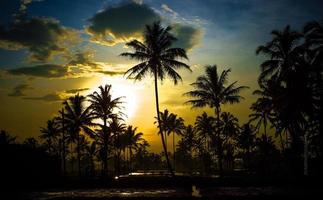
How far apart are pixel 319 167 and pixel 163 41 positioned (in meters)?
23.3

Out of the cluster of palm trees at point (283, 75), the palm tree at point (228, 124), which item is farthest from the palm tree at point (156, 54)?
the palm tree at point (228, 124)

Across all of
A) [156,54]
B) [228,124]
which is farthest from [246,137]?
[156,54]

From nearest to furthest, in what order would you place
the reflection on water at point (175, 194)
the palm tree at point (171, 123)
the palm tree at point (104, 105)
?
the reflection on water at point (175, 194), the palm tree at point (104, 105), the palm tree at point (171, 123)

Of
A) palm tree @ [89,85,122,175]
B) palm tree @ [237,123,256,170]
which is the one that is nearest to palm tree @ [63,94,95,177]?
palm tree @ [89,85,122,175]

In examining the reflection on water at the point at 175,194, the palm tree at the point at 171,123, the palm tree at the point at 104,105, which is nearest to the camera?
the reflection on water at the point at 175,194

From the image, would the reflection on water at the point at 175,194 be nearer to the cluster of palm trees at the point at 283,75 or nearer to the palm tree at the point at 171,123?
the cluster of palm trees at the point at 283,75

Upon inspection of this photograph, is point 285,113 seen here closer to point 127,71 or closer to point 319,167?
point 319,167

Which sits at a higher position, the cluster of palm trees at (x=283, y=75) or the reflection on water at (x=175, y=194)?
the cluster of palm trees at (x=283, y=75)

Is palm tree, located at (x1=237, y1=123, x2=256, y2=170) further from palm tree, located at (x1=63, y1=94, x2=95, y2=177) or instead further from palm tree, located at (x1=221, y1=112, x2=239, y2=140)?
→ palm tree, located at (x1=63, y1=94, x2=95, y2=177)

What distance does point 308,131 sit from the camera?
36.1 m

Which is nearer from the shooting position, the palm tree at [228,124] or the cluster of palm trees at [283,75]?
the cluster of palm trees at [283,75]

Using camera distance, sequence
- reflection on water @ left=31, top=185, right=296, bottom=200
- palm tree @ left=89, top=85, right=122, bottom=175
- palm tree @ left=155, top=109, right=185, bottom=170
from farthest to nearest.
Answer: palm tree @ left=155, top=109, right=185, bottom=170
palm tree @ left=89, top=85, right=122, bottom=175
reflection on water @ left=31, top=185, right=296, bottom=200

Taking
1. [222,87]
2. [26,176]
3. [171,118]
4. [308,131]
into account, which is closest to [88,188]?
[26,176]

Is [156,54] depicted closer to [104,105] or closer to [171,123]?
[104,105]
